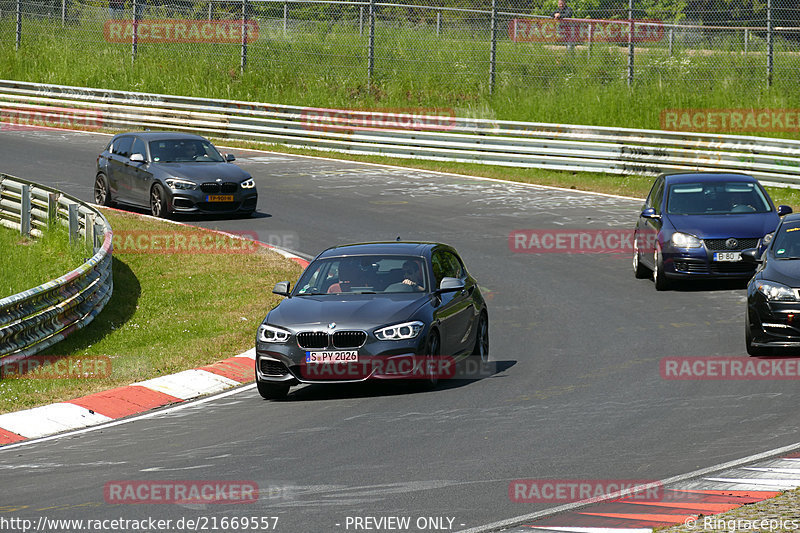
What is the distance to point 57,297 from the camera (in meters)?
15.4

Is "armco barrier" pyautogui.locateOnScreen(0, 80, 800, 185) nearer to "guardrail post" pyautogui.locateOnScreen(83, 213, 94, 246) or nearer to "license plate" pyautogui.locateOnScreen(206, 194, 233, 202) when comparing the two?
"license plate" pyautogui.locateOnScreen(206, 194, 233, 202)

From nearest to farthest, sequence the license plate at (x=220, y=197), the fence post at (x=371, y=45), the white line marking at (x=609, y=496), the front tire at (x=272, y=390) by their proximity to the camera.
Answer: the white line marking at (x=609, y=496) → the front tire at (x=272, y=390) → the license plate at (x=220, y=197) → the fence post at (x=371, y=45)

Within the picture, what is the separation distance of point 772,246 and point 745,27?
17.3 m

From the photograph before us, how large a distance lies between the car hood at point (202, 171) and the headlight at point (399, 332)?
1341cm

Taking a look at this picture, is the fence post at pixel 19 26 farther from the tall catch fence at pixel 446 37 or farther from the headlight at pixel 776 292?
the headlight at pixel 776 292

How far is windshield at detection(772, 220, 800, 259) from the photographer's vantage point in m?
14.1

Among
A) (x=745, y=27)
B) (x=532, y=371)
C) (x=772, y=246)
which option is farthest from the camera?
(x=745, y=27)

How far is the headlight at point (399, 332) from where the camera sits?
1191cm

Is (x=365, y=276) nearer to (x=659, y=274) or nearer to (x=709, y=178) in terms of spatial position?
(x=659, y=274)

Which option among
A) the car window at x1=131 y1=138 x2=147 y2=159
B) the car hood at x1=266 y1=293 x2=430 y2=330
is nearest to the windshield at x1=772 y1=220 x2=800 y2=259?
the car hood at x1=266 y1=293 x2=430 y2=330

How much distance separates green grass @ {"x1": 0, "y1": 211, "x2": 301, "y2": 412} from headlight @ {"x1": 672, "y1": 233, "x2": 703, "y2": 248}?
567 centimetres

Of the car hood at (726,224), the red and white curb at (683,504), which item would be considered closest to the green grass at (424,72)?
the car hood at (726,224)

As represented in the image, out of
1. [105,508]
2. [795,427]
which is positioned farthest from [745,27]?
[105,508]

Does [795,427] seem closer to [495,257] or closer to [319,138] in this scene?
Result: [495,257]
